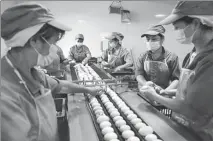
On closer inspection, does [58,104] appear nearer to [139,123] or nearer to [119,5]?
→ [139,123]

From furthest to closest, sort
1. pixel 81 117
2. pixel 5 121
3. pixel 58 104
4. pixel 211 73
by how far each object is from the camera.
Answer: pixel 58 104
pixel 81 117
pixel 211 73
pixel 5 121

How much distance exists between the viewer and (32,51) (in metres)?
1.07

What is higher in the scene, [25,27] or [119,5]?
[119,5]

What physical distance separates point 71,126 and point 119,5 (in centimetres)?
212

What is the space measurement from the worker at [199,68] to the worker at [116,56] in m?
2.43

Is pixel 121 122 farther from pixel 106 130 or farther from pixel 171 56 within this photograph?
pixel 171 56

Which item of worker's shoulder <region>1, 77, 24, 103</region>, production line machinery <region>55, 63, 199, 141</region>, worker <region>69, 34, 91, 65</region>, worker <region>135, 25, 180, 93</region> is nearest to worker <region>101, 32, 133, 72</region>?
worker <region>69, 34, 91, 65</region>

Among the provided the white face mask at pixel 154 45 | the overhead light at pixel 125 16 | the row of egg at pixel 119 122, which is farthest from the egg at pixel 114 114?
the overhead light at pixel 125 16

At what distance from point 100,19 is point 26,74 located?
6.39 feet

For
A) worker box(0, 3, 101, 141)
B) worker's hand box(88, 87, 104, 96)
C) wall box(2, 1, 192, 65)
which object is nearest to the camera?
worker box(0, 3, 101, 141)

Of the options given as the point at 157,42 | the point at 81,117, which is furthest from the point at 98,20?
the point at 81,117

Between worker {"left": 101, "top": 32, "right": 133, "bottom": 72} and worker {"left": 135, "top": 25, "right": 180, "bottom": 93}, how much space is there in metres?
1.10

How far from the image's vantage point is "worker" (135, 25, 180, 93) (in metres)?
2.31

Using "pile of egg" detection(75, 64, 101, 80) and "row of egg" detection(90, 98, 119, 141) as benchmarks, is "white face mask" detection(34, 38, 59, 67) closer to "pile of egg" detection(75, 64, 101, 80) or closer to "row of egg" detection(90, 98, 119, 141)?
"row of egg" detection(90, 98, 119, 141)
